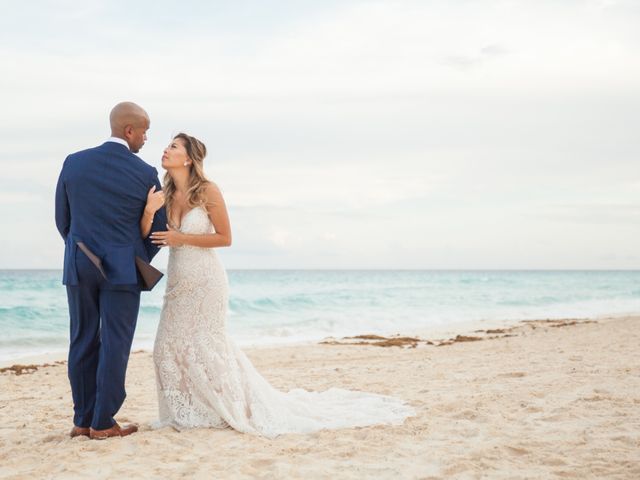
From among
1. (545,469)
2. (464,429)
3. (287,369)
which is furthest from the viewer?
(287,369)

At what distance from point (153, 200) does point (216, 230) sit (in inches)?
23.3

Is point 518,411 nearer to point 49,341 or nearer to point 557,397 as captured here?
point 557,397

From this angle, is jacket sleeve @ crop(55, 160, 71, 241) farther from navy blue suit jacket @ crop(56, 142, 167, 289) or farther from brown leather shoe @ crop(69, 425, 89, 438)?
brown leather shoe @ crop(69, 425, 89, 438)

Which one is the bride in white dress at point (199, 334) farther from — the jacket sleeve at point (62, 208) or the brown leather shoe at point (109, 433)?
the jacket sleeve at point (62, 208)

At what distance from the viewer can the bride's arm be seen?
4953 mm

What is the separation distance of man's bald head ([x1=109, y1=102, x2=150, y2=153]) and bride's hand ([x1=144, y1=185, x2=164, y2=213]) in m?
0.36

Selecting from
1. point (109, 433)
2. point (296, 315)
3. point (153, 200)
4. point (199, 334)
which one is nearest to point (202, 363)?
point (199, 334)

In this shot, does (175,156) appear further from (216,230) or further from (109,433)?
(109,433)

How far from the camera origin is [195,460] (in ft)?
13.8

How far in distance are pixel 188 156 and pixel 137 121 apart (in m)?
0.50

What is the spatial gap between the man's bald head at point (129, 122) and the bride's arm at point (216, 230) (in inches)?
25.3

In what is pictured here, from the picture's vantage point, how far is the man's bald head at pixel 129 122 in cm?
466

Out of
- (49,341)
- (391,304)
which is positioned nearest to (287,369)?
(49,341)

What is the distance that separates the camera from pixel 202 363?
501 centimetres
